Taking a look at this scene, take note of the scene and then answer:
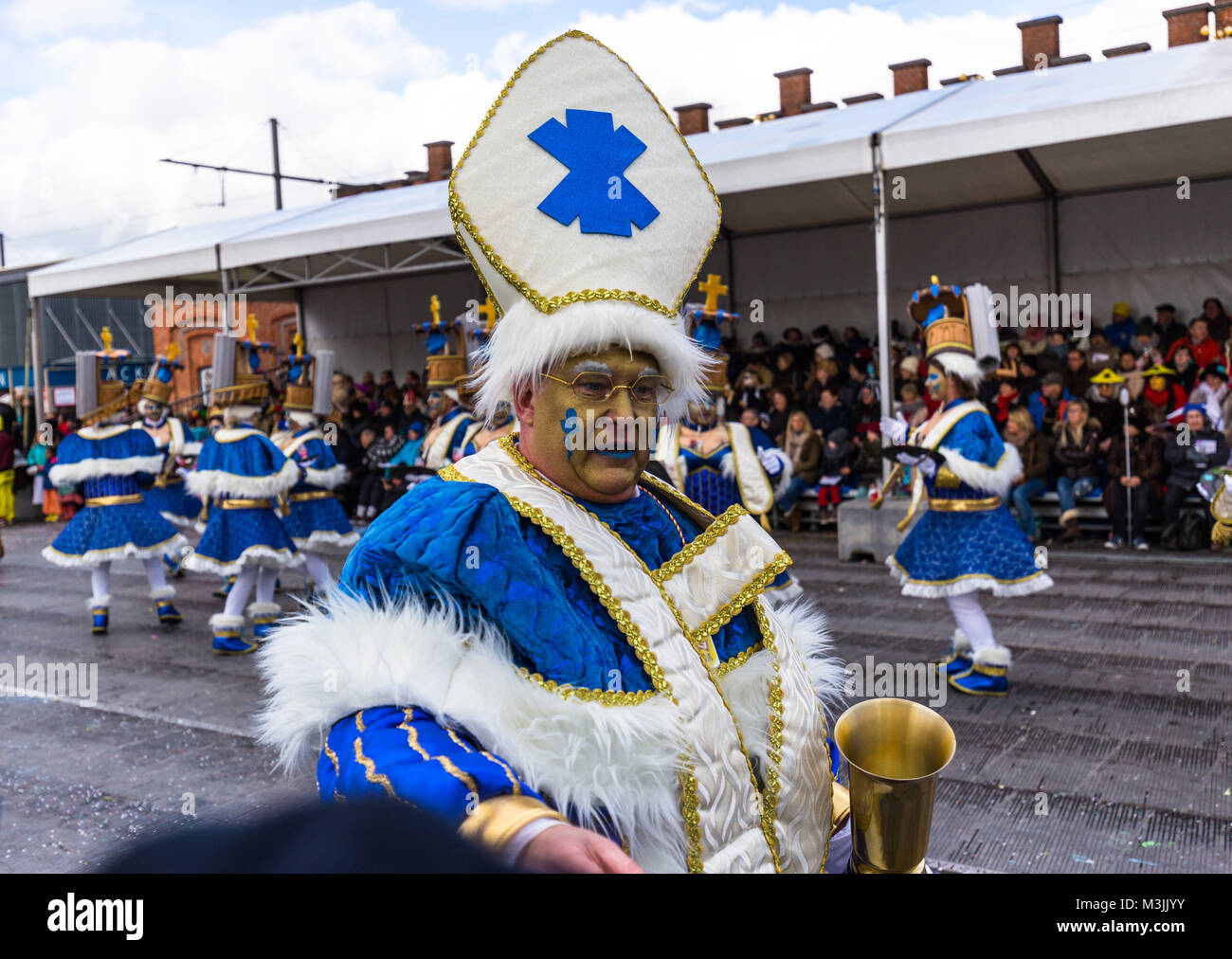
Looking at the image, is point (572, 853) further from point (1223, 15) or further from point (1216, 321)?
point (1223, 15)

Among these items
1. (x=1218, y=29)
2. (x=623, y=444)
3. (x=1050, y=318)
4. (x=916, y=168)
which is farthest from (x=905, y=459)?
(x=1218, y=29)

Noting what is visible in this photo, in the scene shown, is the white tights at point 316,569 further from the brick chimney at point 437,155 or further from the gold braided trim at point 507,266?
the brick chimney at point 437,155

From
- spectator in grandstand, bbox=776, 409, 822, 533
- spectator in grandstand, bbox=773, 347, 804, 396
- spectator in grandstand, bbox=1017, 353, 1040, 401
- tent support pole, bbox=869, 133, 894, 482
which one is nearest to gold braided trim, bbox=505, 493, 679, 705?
tent support pole, bbox=869, 133, 894, 482

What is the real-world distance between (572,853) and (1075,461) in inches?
400

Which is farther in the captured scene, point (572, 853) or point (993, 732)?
point (993, 732)

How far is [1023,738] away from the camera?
480cm

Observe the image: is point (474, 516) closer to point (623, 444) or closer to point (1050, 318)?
point (623, 444)

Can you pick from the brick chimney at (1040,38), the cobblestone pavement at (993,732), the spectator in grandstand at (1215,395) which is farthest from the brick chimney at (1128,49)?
the cobblestone pavement at (993,732)

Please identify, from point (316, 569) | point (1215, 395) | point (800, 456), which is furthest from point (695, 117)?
point (316, 569)

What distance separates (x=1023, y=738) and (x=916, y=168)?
8.43 meters

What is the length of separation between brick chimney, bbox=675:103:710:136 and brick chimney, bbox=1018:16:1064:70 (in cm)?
616

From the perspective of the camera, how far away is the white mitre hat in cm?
149

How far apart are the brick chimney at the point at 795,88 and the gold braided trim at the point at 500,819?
21.9m

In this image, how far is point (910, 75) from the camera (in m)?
19.6
